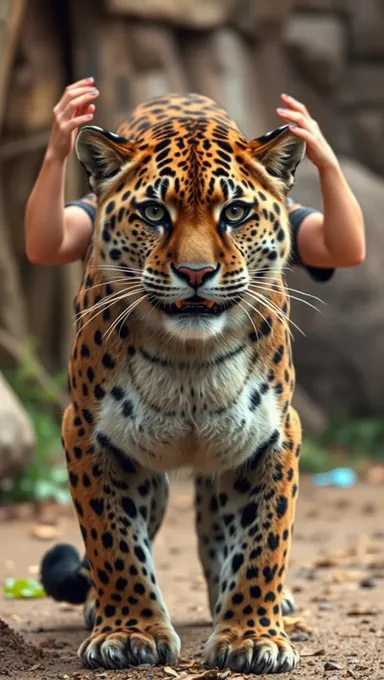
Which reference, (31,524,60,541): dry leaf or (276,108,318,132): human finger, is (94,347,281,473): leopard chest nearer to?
(276,108,318,132): human finger

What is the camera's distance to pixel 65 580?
5.21 metres

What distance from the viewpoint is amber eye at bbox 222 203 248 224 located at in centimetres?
406

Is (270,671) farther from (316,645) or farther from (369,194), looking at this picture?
(369,194)

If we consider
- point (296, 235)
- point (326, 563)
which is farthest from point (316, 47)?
point (296, 235)

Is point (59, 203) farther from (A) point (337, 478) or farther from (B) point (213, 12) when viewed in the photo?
(B) point (213, 12)

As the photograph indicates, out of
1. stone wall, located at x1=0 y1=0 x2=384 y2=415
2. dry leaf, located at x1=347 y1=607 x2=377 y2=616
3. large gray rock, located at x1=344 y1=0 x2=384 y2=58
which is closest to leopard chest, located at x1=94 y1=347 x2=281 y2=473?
dry leaf, located at x1=347 y1=607 x2=377 y2=616

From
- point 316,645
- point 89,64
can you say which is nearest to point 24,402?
point 89,64

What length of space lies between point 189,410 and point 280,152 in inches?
35.7

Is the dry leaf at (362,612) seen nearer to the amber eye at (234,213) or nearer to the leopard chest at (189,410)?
the leopard chest at (189,410)

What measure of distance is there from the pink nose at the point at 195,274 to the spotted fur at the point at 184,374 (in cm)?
1

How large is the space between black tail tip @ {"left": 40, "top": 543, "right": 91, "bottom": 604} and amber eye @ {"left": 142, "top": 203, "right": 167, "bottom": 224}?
1789 millimetres

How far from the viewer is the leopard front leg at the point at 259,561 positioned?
428 cm

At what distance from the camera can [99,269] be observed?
4.36 m

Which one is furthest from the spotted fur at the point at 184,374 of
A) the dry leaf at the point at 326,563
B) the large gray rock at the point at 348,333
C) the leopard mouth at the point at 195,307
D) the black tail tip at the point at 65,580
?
the large gray rock at the point at 348,333
